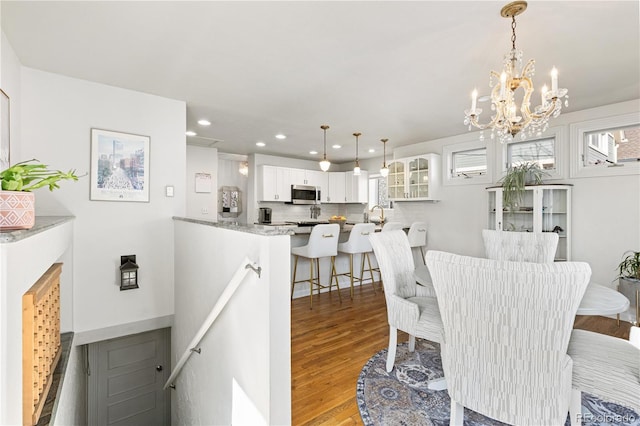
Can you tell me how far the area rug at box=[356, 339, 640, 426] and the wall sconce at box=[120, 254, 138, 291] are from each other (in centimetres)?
226

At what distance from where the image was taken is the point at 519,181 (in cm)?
382

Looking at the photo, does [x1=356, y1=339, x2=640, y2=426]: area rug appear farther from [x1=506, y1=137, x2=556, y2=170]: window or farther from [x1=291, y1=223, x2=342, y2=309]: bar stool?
[x1=506, y1=137, x2=556, y2=170]: window

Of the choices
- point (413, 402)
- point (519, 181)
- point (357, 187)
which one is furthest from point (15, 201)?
point (357, 187)

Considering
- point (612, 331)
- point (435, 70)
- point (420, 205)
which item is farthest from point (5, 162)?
point (612, 331)

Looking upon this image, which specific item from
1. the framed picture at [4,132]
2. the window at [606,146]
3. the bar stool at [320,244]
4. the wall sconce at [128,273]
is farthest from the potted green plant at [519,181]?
the framed picture at [4,132]

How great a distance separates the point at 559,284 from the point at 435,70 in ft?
6.48

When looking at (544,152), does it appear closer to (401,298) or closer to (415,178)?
(415,178)

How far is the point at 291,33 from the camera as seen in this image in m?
1.96

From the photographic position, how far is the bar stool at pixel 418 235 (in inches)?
192

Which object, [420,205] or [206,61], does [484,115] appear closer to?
[420,205]

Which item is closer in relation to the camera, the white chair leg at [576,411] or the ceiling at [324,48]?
the white chair leg at [576,411]

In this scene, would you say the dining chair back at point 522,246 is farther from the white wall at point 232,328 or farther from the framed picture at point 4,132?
the framed picture at point 4,132

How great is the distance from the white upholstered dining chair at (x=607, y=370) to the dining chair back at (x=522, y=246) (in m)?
0.98

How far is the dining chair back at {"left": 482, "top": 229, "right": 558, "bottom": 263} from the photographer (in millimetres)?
2611
